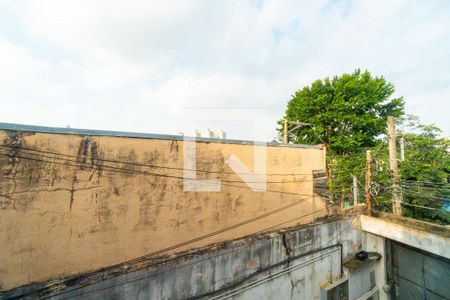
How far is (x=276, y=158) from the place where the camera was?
20.2 ft

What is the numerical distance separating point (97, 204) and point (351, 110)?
45.0 ft

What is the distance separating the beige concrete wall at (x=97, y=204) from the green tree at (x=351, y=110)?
9960 millimetres

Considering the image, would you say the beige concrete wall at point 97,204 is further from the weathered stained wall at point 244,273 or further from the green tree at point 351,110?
the green tree at point 351,110

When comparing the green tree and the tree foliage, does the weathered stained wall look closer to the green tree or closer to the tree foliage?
the tree foliage

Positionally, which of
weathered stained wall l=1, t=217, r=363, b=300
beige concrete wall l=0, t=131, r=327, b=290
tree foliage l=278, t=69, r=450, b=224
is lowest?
weathered stained wall l=1, t=217, r=363, b=300

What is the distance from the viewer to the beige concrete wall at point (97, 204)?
10.3 ft

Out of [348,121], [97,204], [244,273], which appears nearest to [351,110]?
[348,121]

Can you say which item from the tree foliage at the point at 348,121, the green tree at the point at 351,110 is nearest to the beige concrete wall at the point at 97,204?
the tree foliage at the point at 348,121

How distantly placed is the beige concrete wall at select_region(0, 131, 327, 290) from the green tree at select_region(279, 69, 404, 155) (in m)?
9.96

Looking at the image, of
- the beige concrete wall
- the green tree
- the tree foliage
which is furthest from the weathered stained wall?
the green tree

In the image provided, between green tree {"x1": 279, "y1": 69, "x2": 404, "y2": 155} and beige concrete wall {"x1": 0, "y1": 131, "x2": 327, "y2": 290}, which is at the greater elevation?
green tree {"x1": 279, "y1": 69, "x2": 404, "y2": 155}

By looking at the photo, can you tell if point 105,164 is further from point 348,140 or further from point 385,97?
point 385,97

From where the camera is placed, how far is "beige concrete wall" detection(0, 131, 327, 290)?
3.15 meters

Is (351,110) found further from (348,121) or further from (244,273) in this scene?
(244,273)
